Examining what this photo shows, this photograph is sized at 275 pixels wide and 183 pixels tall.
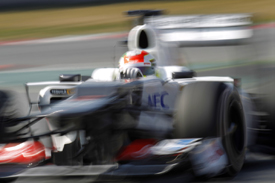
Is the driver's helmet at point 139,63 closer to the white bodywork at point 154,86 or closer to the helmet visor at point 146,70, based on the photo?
the helmet visor at point 146,70

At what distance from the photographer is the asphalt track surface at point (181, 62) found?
4291 millimetres

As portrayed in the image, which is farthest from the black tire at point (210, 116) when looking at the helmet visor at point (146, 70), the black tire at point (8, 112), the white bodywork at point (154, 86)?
the black tire at point (8, 112)

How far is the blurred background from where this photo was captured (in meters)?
5.11

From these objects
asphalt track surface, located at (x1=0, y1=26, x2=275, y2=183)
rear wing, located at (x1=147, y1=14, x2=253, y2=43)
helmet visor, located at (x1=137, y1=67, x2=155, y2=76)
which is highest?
rear wing, located at (x1=147, y1=14, x2=253, y2=43)

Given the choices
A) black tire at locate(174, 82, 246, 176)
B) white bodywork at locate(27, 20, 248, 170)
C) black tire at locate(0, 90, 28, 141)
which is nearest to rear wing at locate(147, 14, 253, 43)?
white bodywork at locate(27, 20, 248, 170)

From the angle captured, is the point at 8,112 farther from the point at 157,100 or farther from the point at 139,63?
the point at 139,63

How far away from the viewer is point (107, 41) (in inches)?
595

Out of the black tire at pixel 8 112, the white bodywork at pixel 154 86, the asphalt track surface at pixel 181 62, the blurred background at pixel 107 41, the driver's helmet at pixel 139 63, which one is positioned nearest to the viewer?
the black tire at pixel 8 112

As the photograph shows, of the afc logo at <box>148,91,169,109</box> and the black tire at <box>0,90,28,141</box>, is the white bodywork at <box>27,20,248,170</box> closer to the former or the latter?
the afc logo at <box>148,91,169,109</box>

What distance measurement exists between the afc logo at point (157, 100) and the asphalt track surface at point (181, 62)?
58cm

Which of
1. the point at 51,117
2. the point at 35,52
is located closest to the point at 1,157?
the point at 51,117

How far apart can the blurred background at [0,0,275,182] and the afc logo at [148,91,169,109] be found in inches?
31.2

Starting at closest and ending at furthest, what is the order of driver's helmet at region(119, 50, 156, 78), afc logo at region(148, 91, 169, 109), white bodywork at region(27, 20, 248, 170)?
white bodywork at region(27, 20, 248, 170), afc logo at region(148, 91, 169, 109), driver's helmet at region(119, 50, 156, 78)

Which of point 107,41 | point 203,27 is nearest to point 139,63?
point 203,27
